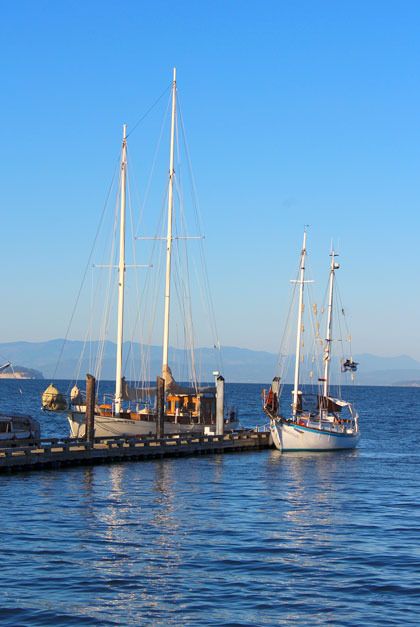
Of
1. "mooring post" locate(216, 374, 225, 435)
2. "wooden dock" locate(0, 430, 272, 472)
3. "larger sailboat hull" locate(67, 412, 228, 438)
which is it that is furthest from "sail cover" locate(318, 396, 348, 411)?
"larger sailboat hull" locate(67, 412, 228, 438)

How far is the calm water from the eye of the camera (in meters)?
23.3

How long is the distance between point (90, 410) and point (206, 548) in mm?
24016

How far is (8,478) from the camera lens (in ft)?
148

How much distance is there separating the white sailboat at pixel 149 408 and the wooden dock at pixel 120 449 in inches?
97.6

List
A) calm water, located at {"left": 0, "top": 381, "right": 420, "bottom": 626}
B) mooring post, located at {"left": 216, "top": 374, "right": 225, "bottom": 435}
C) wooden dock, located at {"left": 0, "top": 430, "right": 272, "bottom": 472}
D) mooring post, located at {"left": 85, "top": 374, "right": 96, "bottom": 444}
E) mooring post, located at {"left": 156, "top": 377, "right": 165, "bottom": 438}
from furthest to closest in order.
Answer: mooring post, located at {"left": 216, "top": 374, "right": 225, "bottom": 435} < mooring post, located at {"left": 156, "top": 377, "right": 165, "bottom": 438} < mooring post, located at {"left": 85, "top": 374, "right": 96, "bottom": 444} < wooden dock, located at {"left": 0, "top": 430, "right": 272, "bottom": 472} < calm water, located at {"left": 0, "top": 381, "right": 420, "bottom": 626}

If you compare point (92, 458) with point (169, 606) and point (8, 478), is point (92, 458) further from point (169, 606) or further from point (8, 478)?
point (169, 606)

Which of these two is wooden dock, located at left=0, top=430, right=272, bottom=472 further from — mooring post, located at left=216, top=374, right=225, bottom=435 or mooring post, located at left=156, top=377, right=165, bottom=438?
mooring post, located at left=216, top=374, right=225, bottom=435

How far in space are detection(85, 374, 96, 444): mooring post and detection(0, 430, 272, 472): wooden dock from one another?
48 cm

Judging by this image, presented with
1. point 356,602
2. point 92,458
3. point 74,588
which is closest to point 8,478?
point 92,458

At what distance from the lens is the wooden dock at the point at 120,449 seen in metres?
47.5

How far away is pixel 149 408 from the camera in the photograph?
65.8 m

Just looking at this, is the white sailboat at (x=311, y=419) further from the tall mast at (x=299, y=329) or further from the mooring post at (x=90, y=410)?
the mooring post at (x=90, y=410)

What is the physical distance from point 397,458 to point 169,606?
45579 millimetres

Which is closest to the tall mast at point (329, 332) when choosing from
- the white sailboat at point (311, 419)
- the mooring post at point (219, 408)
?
the white sailboat at point (311, 419)
